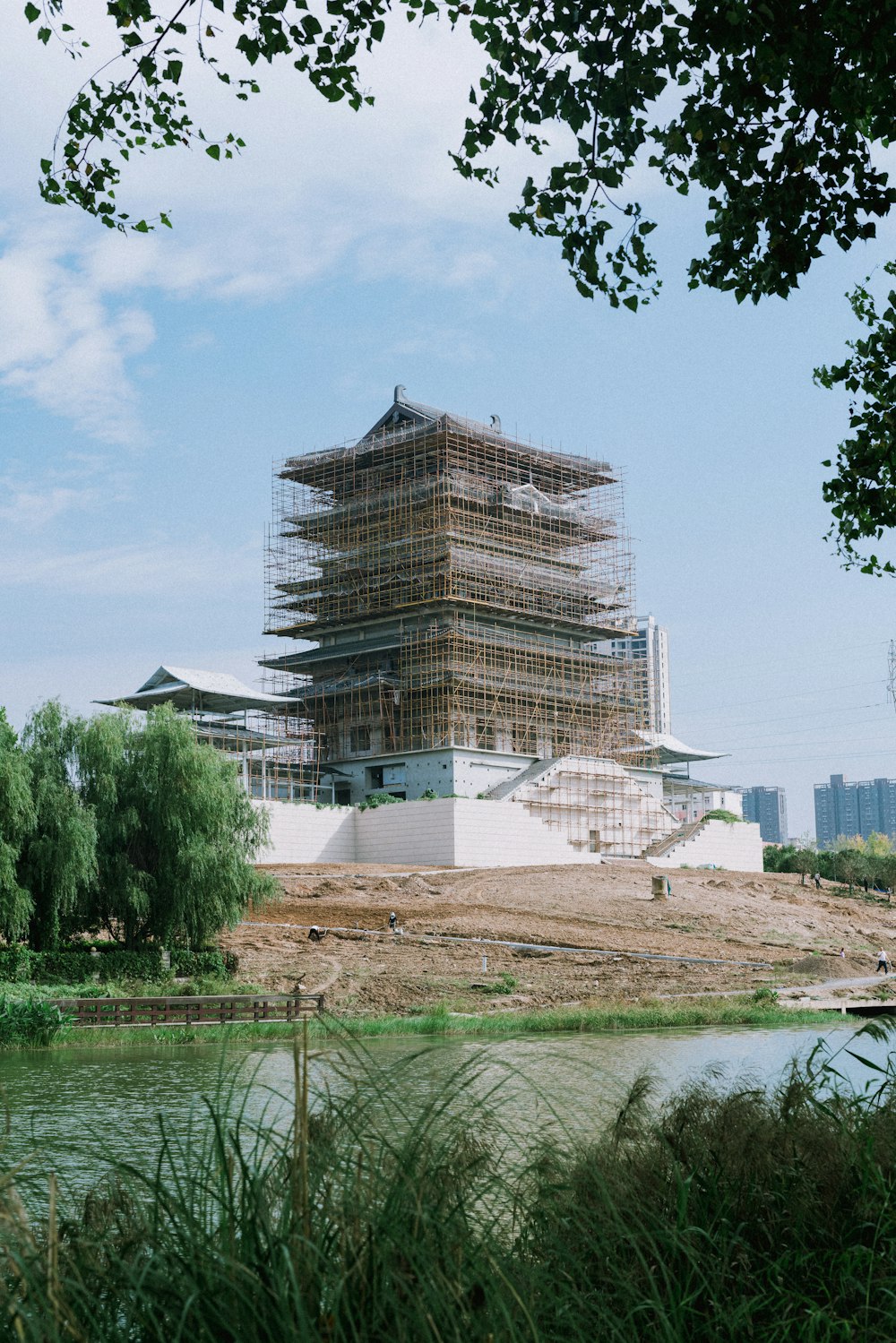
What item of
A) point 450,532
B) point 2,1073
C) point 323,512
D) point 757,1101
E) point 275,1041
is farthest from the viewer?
point 323,512

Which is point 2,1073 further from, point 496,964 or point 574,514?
point 574,514

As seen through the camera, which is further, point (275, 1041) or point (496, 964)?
point (496, 964)

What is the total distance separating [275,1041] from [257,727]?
48.0 m

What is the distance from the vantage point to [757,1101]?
682 centimetres

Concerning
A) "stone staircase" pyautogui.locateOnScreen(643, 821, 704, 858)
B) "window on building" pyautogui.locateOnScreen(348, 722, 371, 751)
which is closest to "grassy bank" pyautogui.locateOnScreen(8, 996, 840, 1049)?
"stone staircase" pyautogui.locateOnScreen(643, 821, 704, 858)

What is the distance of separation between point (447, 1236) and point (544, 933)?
40.0 meters

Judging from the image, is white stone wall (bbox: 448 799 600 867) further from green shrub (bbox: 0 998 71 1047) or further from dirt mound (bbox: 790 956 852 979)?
green shrub (bbox: 0 998 71 1047)

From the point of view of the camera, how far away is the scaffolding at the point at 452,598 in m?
71.2

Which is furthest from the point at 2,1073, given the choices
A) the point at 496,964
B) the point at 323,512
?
the point at 323,512

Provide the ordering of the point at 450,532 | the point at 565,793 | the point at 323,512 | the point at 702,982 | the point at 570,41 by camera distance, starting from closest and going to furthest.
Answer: the point at 570,41 < the point at 702,982 < the point at 565,793 < the point at 450,532 < the point at 323,512

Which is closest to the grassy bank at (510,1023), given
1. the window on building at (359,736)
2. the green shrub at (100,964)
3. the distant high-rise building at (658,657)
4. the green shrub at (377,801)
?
the green shrub at (100,964)

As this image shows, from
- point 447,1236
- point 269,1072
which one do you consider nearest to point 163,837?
point 269,1072

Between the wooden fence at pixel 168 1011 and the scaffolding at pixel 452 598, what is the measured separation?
135ft

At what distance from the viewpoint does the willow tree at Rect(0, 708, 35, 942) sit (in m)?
28.8
